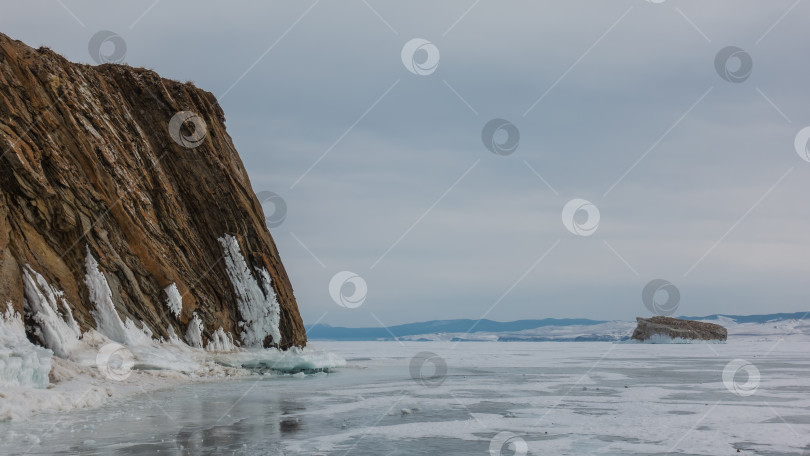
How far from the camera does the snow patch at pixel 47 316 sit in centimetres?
2012

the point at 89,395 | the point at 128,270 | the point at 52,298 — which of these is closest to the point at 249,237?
the point at 128,270

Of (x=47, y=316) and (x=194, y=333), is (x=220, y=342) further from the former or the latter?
(x=47, y=316)

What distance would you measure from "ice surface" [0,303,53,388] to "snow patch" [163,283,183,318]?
34.6 feet

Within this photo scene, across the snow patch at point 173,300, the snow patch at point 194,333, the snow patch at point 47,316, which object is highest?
the snow patch at point 173,300

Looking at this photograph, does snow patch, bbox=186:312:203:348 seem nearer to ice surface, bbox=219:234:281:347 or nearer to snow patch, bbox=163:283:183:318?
snow patch, bbox=163:283:183:318

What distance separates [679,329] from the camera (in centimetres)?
10644

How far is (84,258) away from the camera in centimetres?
2441

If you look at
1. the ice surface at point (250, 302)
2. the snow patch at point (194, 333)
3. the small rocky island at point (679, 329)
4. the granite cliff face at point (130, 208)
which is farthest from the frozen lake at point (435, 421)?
the small rocky island at point (679, 329)

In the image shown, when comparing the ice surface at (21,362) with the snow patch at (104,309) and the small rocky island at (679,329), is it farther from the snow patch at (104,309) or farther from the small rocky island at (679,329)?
the small rocky island at (679,329)

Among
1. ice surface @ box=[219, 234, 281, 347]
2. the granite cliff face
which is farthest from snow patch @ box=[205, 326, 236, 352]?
ice surface @ box=[219, 234, 281, 347]

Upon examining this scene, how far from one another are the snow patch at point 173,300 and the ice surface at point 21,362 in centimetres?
1055

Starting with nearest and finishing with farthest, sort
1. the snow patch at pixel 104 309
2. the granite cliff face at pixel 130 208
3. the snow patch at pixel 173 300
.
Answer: the granite cliff face at pixel 130 208 → the snow patch at pixel 104 309 → the snow patch at pixel 173 300

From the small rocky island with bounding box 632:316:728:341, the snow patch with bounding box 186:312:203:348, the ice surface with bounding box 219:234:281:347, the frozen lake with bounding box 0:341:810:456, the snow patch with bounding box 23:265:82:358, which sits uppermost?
the small rocky island with bounding box 632:316:728:341

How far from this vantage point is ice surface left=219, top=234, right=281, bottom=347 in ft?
114
